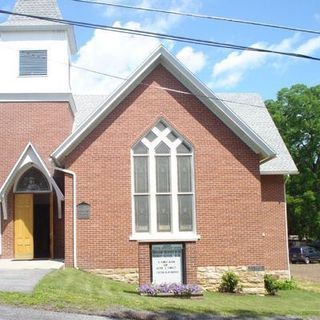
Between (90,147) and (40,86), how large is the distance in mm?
5972

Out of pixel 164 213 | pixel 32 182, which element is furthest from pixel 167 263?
pixel 32 182

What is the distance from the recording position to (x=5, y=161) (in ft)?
81.2

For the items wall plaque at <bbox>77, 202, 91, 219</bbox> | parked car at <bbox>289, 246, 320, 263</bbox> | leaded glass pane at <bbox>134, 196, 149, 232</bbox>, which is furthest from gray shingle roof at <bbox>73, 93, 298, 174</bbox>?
parked car at <bbox>289, 246, 320, 263</bbox>

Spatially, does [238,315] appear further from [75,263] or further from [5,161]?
[5,161]

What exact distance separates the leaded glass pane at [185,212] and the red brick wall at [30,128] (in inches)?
254

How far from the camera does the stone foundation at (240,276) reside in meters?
20.6

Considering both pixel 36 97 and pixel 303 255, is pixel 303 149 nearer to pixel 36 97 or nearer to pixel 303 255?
pixel 303 255

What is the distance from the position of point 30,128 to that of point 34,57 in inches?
128

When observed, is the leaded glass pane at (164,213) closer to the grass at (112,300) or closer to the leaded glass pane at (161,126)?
the leaded glass pane at (161,126)

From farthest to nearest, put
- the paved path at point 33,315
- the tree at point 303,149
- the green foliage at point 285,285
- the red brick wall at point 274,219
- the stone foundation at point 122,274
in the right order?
1. the tree at point 303,149
2. the red brick wall at point 274,219
3. the green foliage at point 285,285
4. the stone foundation at point 122,274
5. the paved path at point 33,315

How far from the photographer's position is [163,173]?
21.3m

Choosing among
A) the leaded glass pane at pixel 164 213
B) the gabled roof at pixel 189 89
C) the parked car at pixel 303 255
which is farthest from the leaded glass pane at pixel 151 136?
the parked car at pixel 303 255

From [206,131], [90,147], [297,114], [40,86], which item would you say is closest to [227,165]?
[206,131]

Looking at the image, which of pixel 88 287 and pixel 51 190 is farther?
pixel 51 190
